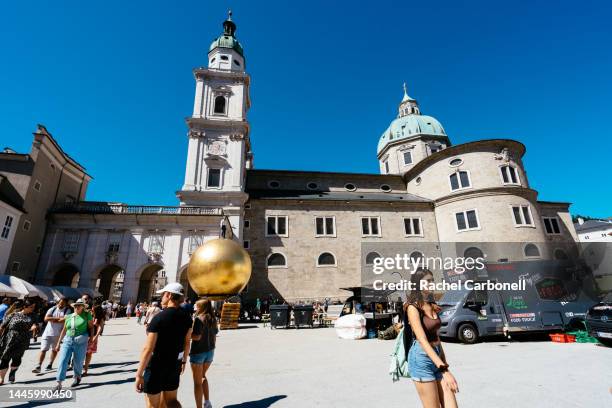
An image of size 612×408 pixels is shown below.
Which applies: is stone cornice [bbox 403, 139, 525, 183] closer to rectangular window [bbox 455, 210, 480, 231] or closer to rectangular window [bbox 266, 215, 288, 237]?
rectangular window [bbox 455, 210, 480, 231]

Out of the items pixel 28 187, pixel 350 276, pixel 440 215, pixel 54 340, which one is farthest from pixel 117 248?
pixel 440 215

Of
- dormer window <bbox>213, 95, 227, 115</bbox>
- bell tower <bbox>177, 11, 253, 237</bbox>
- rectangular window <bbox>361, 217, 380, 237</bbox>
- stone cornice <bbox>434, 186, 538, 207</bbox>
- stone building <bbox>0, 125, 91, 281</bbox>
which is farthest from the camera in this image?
dormer window <bbox>213, 95, 227, 115</bbox>

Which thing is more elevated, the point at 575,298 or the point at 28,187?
the point at 28,187

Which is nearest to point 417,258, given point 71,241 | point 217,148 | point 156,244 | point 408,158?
point 408,158

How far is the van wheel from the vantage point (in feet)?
34.4

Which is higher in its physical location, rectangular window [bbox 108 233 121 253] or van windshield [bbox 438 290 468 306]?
rectangular window [bbox 108 233 121 253]

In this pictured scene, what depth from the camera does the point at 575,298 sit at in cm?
1198

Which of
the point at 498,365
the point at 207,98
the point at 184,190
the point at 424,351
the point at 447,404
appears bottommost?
the point at 498,365

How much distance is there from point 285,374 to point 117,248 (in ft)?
69.0

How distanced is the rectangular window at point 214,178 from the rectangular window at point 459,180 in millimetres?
25204

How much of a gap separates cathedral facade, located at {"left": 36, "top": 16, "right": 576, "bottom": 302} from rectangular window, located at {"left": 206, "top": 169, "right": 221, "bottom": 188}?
4.2 inches

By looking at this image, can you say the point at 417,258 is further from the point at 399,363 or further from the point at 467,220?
the point at 399,363

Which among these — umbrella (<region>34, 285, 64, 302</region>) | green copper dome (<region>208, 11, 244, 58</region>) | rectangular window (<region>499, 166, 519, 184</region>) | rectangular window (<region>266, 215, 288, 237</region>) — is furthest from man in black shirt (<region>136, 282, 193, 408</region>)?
green copper dome (<region>208, 11, 244, 58</region>)

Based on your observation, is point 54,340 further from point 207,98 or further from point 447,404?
point 207,98
